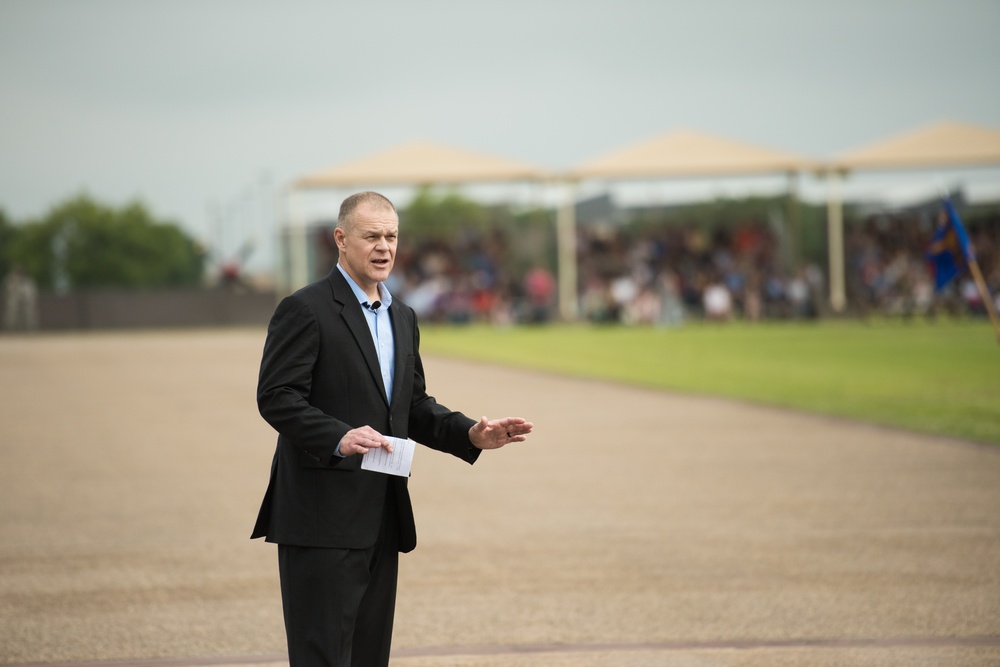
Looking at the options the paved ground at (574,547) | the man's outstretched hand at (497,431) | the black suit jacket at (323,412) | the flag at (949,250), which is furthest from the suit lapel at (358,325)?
the flag at (949,250)

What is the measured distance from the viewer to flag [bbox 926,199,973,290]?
45.0 ft

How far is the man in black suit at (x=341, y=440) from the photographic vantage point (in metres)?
3.93

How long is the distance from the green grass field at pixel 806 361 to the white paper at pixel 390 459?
9.79 m

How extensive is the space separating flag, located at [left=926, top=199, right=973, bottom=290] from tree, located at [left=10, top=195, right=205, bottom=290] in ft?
341

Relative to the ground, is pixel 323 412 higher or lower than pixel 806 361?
higher

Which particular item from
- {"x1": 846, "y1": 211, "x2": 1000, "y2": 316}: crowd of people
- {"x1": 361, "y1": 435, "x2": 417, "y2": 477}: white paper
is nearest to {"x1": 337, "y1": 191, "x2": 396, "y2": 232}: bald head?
{"x1": 361, "y1": 435, "x2": 417, "y2": 477}: white paper

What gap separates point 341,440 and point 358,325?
15.3 inches

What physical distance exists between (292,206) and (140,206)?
273 ft

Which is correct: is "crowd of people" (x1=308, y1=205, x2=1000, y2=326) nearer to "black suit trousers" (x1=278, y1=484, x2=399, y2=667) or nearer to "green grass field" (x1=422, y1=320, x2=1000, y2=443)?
"green grass field" (x1=422, y1=320, x2=1000, y2=443)

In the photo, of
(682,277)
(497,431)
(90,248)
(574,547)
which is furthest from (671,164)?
(90,248)

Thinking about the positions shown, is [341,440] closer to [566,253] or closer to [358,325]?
[358,325]

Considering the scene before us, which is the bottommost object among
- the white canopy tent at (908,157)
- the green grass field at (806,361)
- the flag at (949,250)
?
the green grass field at (806,361)

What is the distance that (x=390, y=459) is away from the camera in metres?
3.94

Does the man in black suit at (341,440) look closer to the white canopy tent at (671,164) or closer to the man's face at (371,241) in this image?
the man's face at (371,241)
